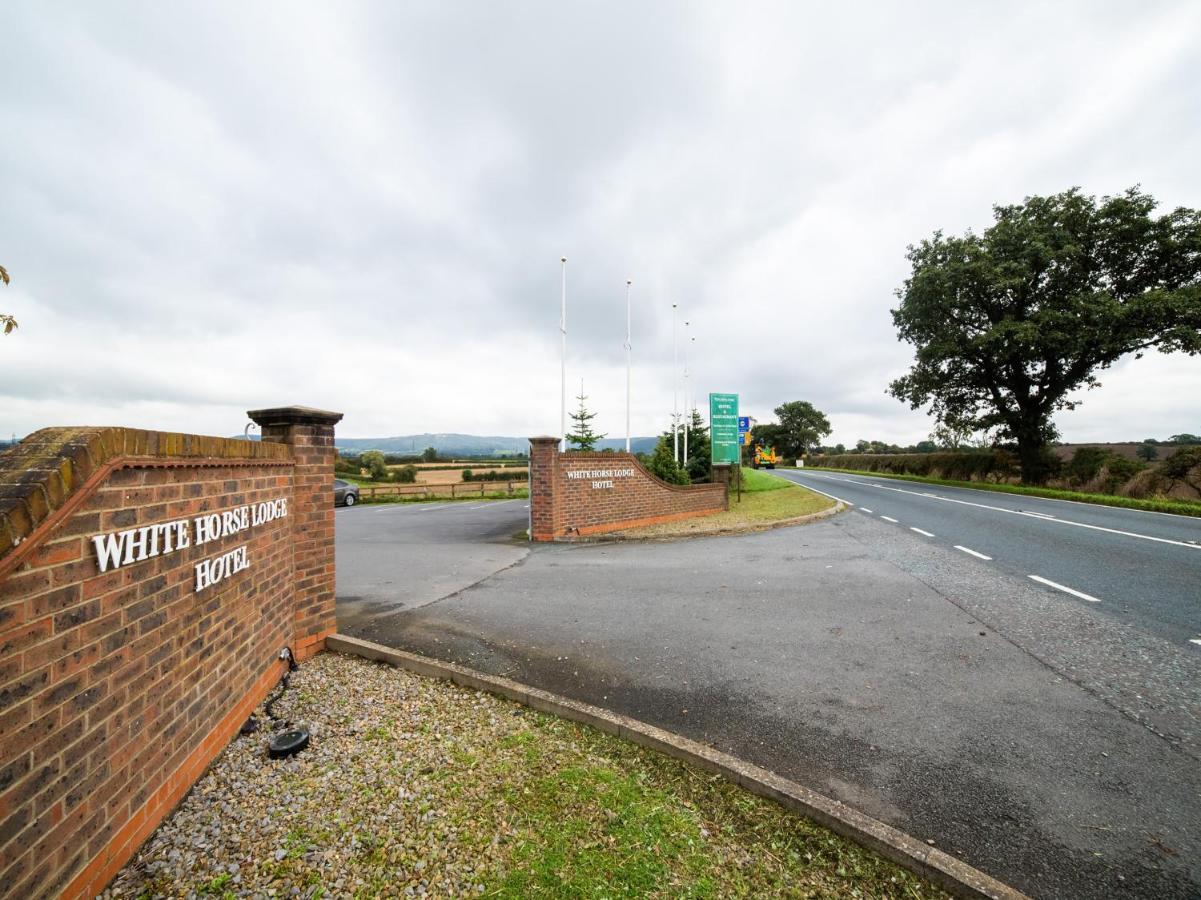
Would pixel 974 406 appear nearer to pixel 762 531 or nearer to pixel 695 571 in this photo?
pixel 762 531

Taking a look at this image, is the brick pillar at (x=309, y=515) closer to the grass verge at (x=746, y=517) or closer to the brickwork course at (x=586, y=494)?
the brickwork course at (x=586, y=494)

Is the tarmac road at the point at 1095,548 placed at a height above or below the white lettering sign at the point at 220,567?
below

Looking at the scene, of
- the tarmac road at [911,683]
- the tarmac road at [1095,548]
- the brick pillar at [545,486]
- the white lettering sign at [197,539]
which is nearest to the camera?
the white lettering sign at [197,539]

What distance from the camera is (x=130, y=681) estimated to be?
2221 millimetres

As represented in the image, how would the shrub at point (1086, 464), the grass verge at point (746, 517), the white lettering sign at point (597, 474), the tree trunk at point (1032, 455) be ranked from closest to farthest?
the white lettering sign at point (597, 474), the grass verge at point (746, 517), the shrub at point (1086, 464), the tree trunk at point (1032, 455)

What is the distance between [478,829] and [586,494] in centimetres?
920

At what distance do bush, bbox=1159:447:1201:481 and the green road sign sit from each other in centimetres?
1397

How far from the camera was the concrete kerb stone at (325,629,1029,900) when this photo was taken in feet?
6.77

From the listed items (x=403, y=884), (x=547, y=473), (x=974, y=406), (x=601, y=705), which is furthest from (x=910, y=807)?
(x=974, y=406)

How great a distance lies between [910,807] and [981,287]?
29763mm

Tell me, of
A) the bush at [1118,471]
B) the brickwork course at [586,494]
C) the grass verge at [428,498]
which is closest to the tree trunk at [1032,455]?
the bush at [1118,471]

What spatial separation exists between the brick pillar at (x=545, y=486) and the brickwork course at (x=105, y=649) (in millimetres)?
7499

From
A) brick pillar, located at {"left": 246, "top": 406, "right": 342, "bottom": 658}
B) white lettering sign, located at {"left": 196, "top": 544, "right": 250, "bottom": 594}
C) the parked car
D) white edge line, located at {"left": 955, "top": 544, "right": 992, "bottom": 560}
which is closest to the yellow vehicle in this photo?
the parked car

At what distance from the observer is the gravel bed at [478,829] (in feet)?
6.63
